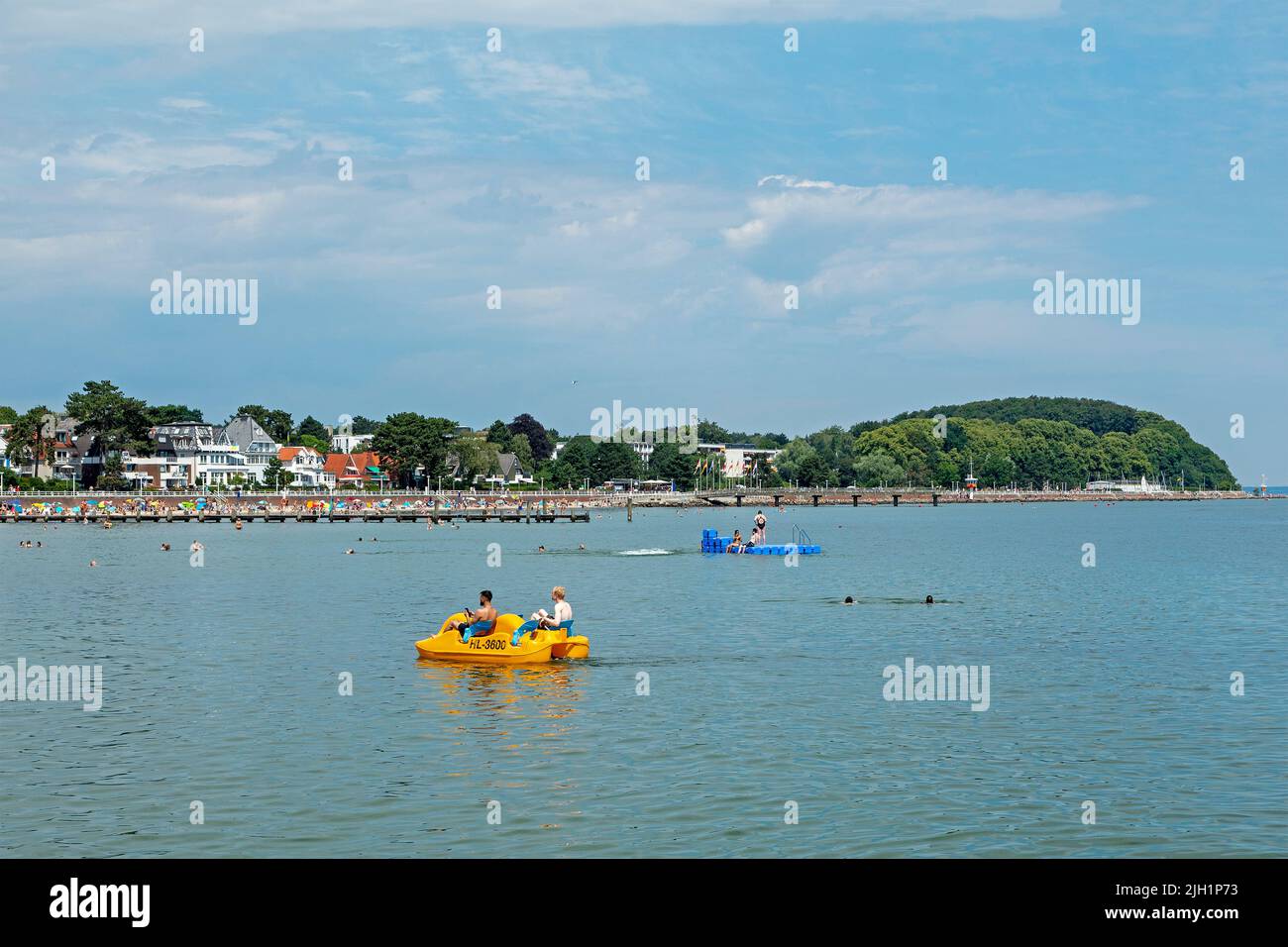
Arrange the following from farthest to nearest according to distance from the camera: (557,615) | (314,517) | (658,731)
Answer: (314,517) < (557,615) < (658,731)

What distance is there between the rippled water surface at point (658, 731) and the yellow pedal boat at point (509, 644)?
623 millimetres

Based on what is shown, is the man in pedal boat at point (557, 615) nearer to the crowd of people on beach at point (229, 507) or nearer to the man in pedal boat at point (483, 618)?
the man in pedal boat at point (483, 618)

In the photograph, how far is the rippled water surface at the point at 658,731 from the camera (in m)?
18.8

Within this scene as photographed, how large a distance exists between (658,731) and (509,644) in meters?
9.75

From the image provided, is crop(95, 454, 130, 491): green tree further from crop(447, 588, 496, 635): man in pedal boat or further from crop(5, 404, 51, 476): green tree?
crop(447, 588, 496, 635): man in pedal boat

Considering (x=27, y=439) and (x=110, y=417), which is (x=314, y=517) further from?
(x=27, y=439)

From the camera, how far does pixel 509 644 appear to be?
1385 inches

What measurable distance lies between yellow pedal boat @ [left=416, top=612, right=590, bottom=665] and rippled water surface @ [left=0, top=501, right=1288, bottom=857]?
623 mm

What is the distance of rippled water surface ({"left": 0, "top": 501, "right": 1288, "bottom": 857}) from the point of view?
18.8 m

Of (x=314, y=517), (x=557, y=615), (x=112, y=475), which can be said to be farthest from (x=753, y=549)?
(x=112, y=475)

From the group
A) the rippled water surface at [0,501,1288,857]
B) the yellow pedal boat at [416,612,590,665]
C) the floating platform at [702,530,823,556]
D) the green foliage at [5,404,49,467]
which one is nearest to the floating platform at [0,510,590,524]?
the green foliage at [5,404,49,467]
